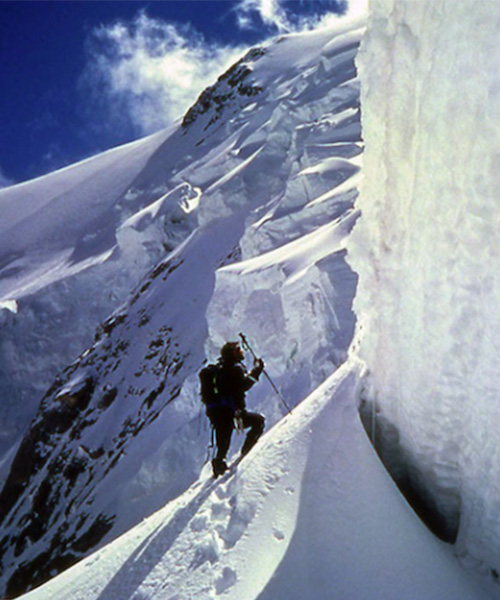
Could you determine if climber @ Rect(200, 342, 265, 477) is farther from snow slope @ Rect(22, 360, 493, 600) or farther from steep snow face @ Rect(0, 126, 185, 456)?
steep snow face @ Rect(0, 126, 185, 456)

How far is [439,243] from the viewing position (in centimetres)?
289

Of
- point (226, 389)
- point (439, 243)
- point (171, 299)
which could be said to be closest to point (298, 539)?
point (439, 243)

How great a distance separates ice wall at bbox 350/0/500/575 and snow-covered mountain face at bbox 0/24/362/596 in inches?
109

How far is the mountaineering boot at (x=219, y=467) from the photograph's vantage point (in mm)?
4732

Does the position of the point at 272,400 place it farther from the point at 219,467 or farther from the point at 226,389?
the point at 219,467

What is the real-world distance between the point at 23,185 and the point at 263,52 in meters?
35.9

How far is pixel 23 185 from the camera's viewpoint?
67312 millimetres

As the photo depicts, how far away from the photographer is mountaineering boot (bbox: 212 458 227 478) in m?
4.73

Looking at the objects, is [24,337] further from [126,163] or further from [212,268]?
[126,163]

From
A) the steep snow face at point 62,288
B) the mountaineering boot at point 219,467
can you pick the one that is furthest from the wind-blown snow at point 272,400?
the steep snow face at point 62,288

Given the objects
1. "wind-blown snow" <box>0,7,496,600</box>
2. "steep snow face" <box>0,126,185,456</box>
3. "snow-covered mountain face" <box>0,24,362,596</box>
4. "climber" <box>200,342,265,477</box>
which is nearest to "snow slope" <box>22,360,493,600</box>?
"wind-blown snow" <box>0,7,496,600</box>

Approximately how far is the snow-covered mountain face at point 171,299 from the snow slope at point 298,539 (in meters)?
3.12

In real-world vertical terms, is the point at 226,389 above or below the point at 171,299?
above

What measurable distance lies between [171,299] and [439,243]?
26017 millimetres
